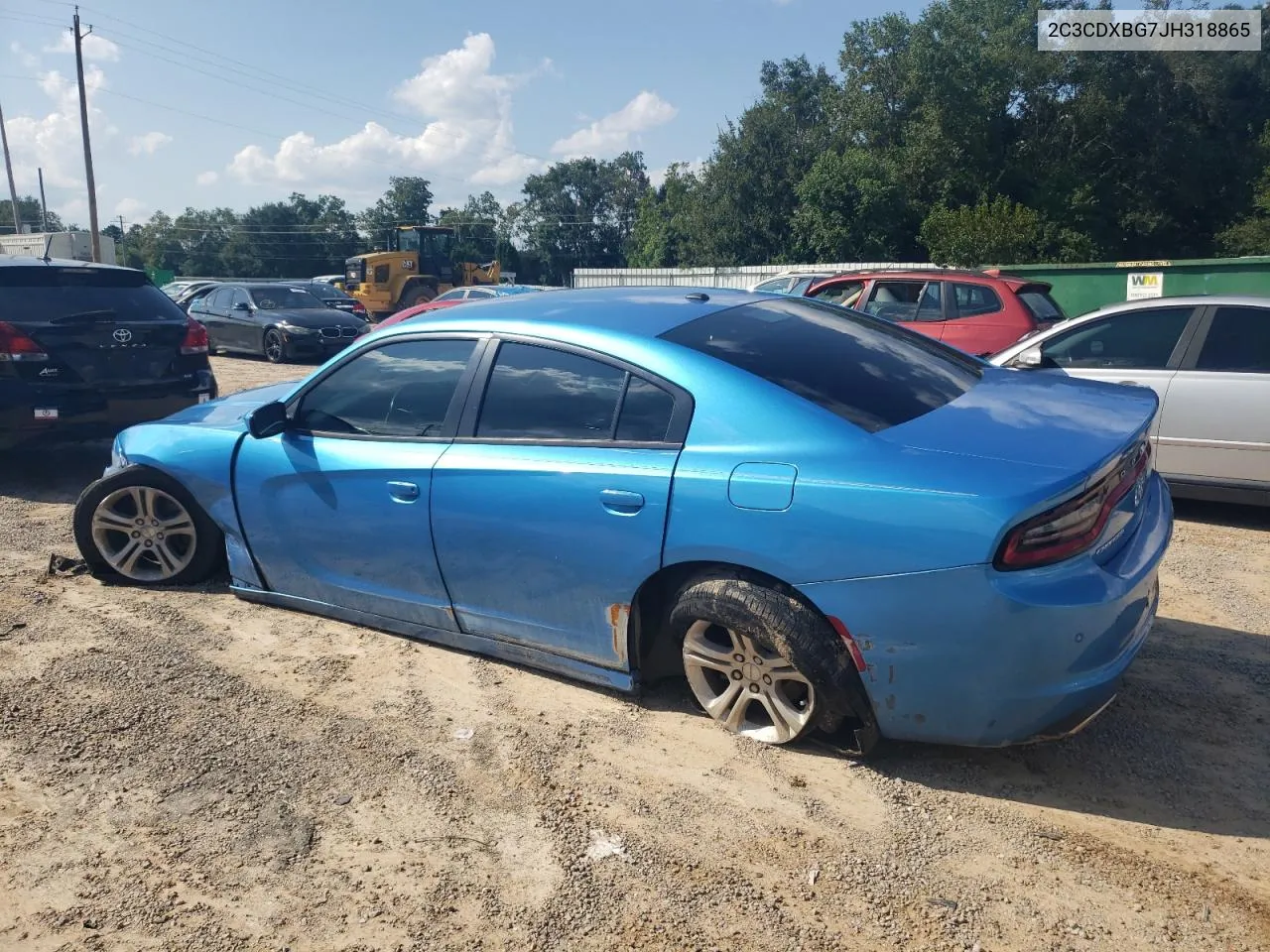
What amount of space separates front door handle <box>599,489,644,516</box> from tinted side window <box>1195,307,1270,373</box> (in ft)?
15.3

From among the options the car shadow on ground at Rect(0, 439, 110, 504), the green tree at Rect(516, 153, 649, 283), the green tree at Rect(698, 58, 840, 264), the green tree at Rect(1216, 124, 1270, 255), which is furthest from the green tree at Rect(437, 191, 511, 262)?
the car shadow on ground at Rect(0, 439, 110, 504)

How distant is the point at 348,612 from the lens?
14.2ft

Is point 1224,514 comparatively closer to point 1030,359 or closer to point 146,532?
point 1030,359

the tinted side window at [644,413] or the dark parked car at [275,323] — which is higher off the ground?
the dark parked car at [275,323]

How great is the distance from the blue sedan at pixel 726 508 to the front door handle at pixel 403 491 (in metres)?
0.02

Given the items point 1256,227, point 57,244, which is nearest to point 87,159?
point 57,244

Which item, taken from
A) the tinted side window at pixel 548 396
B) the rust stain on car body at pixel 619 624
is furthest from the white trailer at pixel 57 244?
the rust stain on car body at pixel 619 624

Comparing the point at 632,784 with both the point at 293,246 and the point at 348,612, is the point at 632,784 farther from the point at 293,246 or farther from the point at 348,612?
the point at 293,246

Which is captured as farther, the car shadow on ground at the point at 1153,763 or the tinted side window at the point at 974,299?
the tinted side window at the point at 974,299

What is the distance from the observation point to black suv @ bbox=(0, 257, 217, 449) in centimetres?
696

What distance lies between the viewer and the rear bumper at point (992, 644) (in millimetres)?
2787

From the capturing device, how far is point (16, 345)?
22.7 ft

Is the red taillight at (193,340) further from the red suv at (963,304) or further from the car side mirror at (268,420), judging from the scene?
the red suv at (963,304)

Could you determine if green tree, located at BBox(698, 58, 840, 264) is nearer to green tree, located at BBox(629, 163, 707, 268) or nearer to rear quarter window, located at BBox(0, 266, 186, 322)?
green tree, located at BBox(629, 163, 707, 268)
